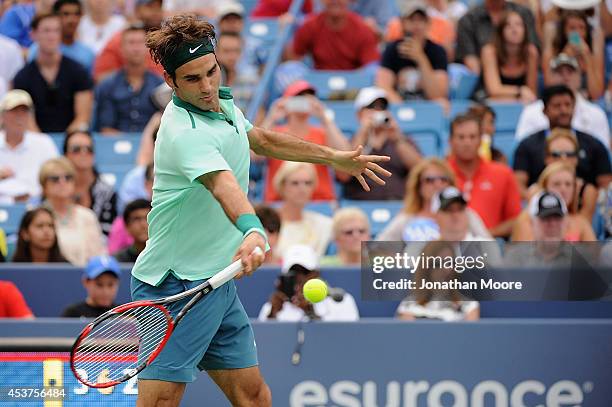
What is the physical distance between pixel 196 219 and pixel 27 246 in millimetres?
3840

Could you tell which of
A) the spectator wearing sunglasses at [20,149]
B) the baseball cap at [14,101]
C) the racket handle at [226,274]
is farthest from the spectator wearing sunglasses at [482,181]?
the racket handle at [226,274]

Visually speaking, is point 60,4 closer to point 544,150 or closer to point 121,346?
point 544,150

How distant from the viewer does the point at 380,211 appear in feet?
30.0

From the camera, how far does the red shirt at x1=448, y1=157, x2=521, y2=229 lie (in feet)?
29.2

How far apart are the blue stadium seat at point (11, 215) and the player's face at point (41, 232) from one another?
1.08 metres

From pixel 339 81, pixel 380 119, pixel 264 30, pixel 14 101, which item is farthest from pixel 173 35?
pixel 264 30

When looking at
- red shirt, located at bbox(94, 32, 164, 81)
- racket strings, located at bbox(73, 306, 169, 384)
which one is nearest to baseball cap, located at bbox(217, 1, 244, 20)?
red shirt, located at bbox(94, 32, 164, 81)

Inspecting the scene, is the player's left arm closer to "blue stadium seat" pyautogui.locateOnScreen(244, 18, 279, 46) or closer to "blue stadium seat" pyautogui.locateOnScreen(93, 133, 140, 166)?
"blue stadium seat" pyautogui.locateOnScreen(93, 133, 140, 166)

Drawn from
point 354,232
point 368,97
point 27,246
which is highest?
point 368,97

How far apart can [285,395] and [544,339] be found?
138cm

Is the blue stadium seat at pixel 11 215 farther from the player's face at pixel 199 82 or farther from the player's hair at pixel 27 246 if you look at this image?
the player's face at pixel 199 82

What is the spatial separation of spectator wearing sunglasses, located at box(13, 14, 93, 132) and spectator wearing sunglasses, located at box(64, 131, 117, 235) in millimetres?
1194

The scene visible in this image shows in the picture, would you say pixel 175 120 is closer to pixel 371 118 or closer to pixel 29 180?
pixel 371 118

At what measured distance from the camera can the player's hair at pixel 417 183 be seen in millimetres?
8469
